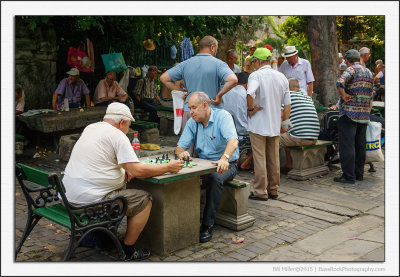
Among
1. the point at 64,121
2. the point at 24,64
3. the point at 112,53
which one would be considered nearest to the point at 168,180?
the point at 64,121

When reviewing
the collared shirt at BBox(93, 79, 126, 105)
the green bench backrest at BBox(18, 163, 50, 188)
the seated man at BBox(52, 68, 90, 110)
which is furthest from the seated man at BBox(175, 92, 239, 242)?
the collared shirt at BBox(93, 79, 126, 105)

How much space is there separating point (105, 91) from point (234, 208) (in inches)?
250

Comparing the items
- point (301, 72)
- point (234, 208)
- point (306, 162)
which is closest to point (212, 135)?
point (234, 208)

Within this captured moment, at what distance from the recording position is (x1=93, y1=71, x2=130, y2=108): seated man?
1070 centimetres

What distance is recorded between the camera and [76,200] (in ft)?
13.6

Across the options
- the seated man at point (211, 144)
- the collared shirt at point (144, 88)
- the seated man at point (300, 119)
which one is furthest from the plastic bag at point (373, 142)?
the collared shirt at point (144, 88)

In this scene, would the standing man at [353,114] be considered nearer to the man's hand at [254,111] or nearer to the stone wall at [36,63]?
the man's hand at [254,111]

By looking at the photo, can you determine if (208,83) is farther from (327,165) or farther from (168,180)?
(327,165)

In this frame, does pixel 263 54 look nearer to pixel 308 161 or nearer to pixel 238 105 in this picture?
pixel 238 105

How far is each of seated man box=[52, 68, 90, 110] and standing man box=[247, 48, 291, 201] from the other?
16.8 feet

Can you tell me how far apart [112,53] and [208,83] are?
20.5ft

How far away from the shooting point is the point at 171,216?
4570 millimetres

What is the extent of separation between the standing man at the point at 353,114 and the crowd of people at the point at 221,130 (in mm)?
14

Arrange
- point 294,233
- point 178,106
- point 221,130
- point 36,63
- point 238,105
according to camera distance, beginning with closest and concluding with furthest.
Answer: point 221,130 < point 294,233 < point 178,106 < point 238,105 < point 36,63
